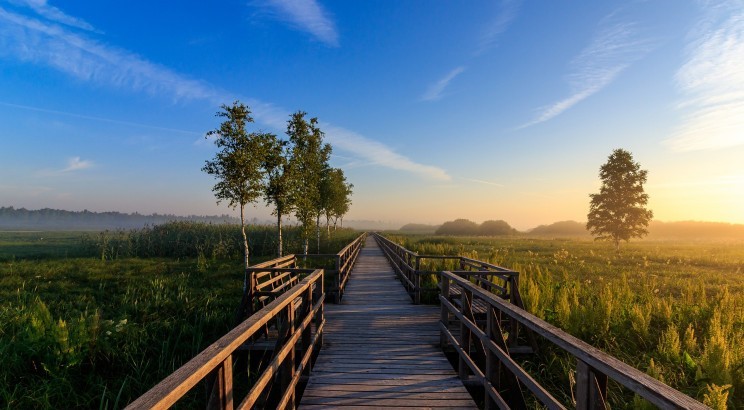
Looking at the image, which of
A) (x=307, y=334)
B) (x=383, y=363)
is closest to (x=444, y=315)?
(x=383, y=363)

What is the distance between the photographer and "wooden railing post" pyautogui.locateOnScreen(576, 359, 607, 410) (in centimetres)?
221

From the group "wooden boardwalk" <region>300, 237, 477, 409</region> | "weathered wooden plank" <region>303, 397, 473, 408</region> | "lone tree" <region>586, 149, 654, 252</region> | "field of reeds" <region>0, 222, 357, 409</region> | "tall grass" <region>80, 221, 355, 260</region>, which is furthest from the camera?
"lone tree" <region>586, 149, 654, 252</region>

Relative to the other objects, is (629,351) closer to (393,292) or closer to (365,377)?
(365,377)

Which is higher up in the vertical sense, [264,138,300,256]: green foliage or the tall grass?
[264,138,300,256]: green foliage

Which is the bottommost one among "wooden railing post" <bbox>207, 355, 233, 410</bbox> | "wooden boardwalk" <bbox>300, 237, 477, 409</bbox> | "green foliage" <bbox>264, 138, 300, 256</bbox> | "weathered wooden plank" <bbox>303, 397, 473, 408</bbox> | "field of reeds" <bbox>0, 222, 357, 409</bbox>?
"field of reeds" <bbox>0, 222, 357, 409</bbox>

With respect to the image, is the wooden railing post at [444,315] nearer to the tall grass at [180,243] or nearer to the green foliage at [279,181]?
the green foliage at [279,181]

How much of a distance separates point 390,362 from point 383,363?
0.12 metres

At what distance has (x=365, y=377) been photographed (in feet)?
15.8

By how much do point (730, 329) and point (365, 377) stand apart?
6688 millimetres

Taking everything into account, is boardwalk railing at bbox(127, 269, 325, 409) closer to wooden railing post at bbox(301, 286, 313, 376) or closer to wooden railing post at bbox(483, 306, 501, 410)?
wooden railing post at bbox(301, 286, 313, 376)

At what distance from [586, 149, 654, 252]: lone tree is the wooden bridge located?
111 ft

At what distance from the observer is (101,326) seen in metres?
6.92

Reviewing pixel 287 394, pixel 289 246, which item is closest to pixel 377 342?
pixel 287 394

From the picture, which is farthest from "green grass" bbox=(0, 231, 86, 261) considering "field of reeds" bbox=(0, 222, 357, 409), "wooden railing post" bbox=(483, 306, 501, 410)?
"wooden railing post" bbox=(483, 306, 501, 410)
